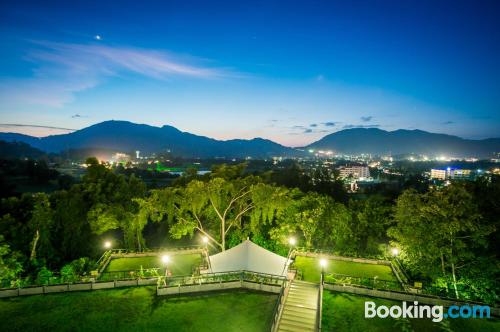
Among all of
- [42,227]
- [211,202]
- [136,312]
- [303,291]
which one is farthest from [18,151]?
[303,291]

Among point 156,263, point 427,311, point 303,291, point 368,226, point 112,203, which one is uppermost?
point 112,203

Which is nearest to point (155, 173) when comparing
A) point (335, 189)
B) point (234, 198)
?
point (335, 189)

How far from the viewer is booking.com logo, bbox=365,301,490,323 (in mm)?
13587

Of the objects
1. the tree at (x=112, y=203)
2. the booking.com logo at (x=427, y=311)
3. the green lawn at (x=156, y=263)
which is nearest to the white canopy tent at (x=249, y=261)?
the green lawn at (x=156, y=263)

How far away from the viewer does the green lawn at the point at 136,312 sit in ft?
41.1

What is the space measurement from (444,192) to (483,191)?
398 inches

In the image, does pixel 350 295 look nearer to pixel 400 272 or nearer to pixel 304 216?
pixel 400 272

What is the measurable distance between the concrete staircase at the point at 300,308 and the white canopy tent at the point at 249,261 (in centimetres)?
182

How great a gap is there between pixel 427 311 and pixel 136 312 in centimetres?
1295

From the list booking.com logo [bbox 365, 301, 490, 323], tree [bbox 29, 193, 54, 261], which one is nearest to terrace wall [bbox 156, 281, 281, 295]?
booking.com logo [bbox 365, 301, 490, 323]

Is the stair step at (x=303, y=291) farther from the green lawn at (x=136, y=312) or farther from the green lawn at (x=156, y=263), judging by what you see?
the green lawn at (x=156, y=263)

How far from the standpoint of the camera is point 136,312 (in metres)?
13.6

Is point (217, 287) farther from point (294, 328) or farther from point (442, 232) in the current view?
point (442, 232)

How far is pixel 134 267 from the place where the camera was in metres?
20.4
